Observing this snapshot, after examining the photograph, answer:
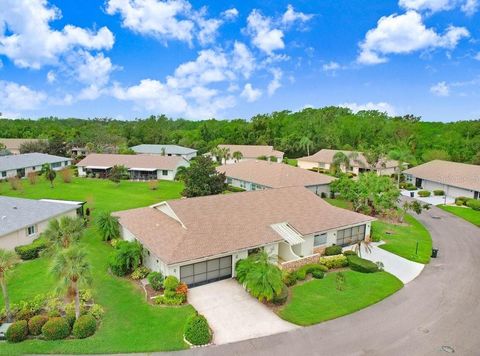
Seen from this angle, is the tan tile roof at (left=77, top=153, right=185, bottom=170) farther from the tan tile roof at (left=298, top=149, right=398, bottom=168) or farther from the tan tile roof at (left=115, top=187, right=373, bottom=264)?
the tan tile roof at (left=115, top=187, right=373, bottom=264)

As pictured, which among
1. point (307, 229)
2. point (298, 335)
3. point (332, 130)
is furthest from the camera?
point (332, 130)

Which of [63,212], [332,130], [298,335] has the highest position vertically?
[332,130]

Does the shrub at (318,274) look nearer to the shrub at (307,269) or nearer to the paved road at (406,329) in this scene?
the shrub at (307,269)

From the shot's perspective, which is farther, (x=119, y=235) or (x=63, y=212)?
(x=63, y=212)

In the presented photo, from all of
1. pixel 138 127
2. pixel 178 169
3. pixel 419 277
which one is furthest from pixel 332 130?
pixel 419 277

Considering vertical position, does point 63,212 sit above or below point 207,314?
above

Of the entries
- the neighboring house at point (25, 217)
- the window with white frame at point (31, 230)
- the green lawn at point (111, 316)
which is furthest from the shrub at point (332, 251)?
the window with white frame at point (31, 230)

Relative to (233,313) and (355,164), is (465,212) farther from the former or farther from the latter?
(233,313)

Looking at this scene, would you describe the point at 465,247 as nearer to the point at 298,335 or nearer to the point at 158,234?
the point at 298,335
